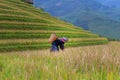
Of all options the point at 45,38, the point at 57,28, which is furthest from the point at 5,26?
the point at 57,28

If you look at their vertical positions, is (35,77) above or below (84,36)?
above

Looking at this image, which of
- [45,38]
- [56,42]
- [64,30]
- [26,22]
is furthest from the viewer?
[64,30]

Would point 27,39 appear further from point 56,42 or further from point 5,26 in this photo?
point 56,42

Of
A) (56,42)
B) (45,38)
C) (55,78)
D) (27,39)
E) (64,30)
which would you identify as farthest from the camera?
(64,30)

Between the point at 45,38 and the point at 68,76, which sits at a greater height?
the point at 68,76

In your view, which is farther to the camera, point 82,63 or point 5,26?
point 5,26

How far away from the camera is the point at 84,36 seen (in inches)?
2805

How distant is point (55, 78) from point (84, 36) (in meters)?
66.9

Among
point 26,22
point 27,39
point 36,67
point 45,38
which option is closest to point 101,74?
point 36,67

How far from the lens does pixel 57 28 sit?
67562mm

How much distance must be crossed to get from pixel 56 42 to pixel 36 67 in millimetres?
17539

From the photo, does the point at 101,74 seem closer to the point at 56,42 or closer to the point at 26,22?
the point at 56,42

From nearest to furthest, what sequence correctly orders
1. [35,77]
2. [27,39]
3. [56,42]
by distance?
[35,77]
[56,42]
[27,39]

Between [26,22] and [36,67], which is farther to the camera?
[26,22]
